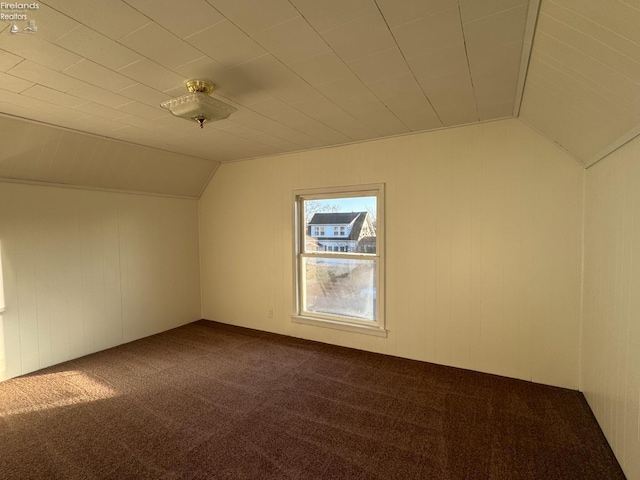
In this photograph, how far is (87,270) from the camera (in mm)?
3756

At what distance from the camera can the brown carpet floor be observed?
1.91 m

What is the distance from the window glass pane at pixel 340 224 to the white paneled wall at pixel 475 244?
235 mm

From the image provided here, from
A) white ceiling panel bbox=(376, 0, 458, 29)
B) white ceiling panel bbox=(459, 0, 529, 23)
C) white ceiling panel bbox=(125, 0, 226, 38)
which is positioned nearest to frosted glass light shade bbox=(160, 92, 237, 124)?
white ceiling panel bbox=(125, 0, 226, 38)

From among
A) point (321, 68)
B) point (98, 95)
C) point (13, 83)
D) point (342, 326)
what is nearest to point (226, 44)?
point (321, 68)

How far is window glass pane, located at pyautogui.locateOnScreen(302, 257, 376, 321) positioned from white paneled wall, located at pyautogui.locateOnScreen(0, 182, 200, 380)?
83.9 inches

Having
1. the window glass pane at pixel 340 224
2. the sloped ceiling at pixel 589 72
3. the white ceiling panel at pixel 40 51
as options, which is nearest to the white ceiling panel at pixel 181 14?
the white ceiling panel at pixel 40 51

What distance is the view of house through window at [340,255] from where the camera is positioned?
3.65m

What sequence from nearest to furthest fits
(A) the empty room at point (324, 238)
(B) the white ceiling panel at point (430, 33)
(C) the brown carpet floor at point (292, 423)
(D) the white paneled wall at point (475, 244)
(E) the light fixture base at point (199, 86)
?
1. (B) the white ceiling panel at point (430, 33)
2. (A) the empty room at point (324, 238)
3. (C) the brown carpet floor at point (292, 423)
4. (E) the light fixture base at point (199, 86)
5. (D) the white paneled wall at point (475, 244)

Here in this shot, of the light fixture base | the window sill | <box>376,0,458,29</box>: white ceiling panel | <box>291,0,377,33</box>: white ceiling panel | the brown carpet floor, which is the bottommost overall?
the brown carpet floor

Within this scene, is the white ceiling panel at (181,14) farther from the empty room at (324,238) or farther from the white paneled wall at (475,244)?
the white paneled wall at (475,244)

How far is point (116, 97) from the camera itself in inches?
90.7

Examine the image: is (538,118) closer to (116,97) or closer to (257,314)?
(116,97)

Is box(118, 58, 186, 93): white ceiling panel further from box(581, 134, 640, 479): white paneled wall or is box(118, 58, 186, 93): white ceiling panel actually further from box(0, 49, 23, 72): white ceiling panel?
box(581, 134, 640, 479): white paneled wall

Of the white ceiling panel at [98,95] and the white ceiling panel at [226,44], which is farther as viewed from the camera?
the white ceiling panel at [98,95]
